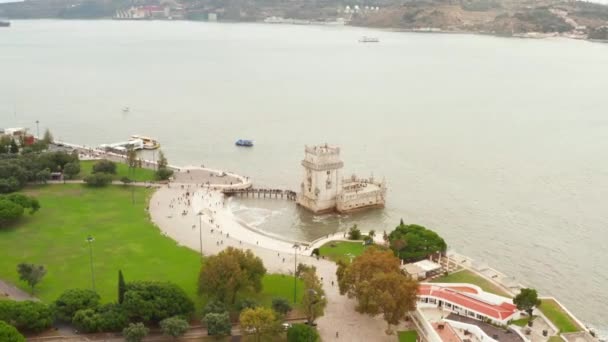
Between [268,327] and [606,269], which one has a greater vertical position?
[268,327]

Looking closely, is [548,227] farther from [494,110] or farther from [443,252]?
[494,110]

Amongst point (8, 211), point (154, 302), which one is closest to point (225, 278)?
point (154, 302)

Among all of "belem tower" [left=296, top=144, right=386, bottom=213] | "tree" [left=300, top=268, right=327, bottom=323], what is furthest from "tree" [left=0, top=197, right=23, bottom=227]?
"tree" [left=300, top=268, right=327, bottom=323]

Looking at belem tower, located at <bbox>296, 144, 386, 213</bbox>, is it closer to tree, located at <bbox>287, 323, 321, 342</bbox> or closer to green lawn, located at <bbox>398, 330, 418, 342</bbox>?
green lawn, located at <bbox>398, 330, 418, 342</bbox>

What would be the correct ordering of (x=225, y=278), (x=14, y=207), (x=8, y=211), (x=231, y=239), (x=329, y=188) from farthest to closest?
(x=329, y=188)
(x=231, y=239)
(x=14, y=207)
(x=8, y=211)
(x=225, y=278)

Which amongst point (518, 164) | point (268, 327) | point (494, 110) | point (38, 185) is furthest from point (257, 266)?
point (494, 110)

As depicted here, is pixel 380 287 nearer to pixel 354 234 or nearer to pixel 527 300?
pixel 527 300
